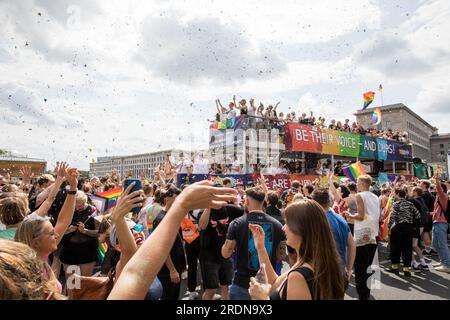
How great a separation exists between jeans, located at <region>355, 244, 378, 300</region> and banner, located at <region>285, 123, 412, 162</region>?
9.36 meters

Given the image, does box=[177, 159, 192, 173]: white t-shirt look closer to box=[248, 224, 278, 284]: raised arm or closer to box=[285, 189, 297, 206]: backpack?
box=[285, 189, 297, 206]: backpack

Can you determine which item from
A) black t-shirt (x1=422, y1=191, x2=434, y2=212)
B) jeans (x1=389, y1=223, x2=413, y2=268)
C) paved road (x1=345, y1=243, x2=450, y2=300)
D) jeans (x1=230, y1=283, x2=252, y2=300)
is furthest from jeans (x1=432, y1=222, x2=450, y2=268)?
jeans (x1=230, y1=283, x2=252, y2=300)

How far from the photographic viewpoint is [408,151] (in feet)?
78.4

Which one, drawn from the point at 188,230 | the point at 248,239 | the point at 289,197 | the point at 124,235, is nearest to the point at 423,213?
the point at 289,197

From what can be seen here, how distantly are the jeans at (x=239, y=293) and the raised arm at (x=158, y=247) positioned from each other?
2.61 meters

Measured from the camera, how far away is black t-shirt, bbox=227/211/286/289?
3660 millimetres

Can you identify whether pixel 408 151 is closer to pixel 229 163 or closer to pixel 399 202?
pixel 229 163

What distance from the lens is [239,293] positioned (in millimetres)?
3553

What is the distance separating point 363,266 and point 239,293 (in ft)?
8.79

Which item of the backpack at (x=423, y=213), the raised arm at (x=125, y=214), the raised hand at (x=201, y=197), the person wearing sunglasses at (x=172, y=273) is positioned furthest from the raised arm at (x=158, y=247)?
the backpack at (x=423, y=213)

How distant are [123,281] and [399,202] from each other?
7.77 metres

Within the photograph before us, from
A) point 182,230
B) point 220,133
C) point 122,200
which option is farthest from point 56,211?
point 220,133

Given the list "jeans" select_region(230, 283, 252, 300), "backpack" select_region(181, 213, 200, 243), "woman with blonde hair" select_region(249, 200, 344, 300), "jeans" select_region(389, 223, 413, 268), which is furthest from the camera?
"jeans" select_region(389, 223, 413, 268)

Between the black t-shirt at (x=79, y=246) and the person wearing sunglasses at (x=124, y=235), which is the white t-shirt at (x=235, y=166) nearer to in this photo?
the black t-shirt at (x=79, y=246)
